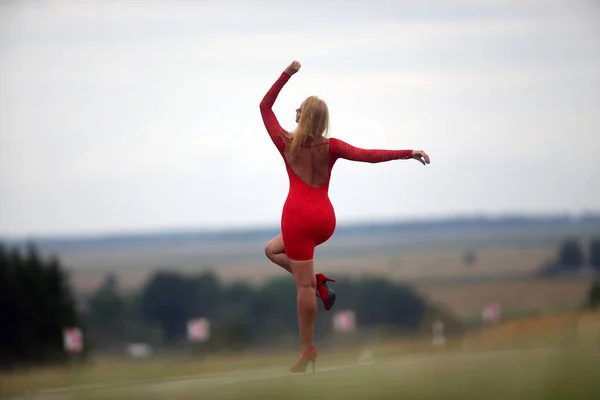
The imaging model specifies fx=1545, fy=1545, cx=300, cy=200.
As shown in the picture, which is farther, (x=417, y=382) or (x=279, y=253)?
(x=279, y=253)

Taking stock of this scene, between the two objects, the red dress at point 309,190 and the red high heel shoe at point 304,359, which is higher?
the red dress at point 309,190

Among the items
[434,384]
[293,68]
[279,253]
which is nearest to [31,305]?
[279,253]

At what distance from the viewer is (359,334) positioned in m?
103

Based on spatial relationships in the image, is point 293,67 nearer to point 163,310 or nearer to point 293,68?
point 293,68

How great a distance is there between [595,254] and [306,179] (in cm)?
15310

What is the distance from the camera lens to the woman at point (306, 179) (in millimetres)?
13906

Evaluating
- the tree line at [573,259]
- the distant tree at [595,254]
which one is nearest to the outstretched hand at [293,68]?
the tree line at [573,259]

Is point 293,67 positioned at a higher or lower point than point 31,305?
higher

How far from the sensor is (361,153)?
13.9 meters

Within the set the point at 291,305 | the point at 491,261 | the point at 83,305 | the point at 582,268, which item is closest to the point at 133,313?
the point at 83,305

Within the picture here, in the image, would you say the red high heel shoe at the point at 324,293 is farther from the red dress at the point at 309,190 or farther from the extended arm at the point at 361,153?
the extended arm at the point at 361,153

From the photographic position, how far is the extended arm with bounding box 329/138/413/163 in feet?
45.2

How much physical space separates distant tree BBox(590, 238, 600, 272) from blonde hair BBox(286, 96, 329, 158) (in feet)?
473

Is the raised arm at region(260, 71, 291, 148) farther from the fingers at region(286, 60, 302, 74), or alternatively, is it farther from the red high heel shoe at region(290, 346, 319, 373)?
the red high heel shoe at region(290, 346, 319, 373)
